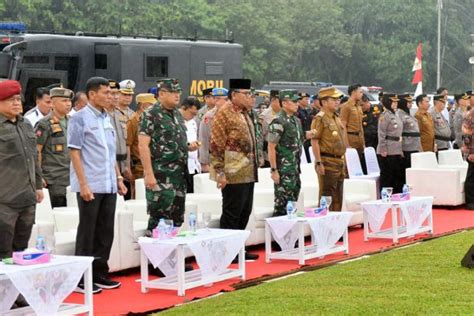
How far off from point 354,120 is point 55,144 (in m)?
7.47

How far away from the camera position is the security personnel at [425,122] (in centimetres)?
2002

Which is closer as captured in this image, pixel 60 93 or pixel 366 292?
pixel 366 292

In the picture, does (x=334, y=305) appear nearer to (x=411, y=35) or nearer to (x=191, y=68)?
(x=191, y=68)

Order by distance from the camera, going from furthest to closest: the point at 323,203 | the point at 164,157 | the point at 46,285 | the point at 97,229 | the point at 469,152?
the point at 469,152, the point at 323,203, the point at 164,157, the point at 97,229, the point at 46,285

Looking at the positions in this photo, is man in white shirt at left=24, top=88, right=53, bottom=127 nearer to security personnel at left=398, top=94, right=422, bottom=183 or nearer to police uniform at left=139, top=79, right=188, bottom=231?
police uniform at left=139, top=79, right=188, bottom=231

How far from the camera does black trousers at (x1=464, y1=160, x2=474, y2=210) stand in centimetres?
1873

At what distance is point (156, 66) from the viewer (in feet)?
73.8

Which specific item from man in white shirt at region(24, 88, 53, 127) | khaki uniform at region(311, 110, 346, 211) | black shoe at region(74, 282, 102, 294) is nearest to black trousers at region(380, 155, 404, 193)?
khaki uniform at region(311, 110, 346, 211)

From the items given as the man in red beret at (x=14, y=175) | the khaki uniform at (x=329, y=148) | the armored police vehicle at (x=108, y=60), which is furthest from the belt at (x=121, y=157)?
the armored police vehicle at (x=108, y=60)

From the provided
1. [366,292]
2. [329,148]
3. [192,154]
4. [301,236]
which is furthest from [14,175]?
[192,154]

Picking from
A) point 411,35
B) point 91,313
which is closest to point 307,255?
point 91,313

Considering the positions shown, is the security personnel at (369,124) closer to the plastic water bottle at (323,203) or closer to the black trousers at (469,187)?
the black trousers at (469,187)

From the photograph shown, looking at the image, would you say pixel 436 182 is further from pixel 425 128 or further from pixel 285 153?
pixel 285 153

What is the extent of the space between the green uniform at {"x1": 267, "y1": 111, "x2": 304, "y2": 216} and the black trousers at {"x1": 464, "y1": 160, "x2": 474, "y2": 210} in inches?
240
